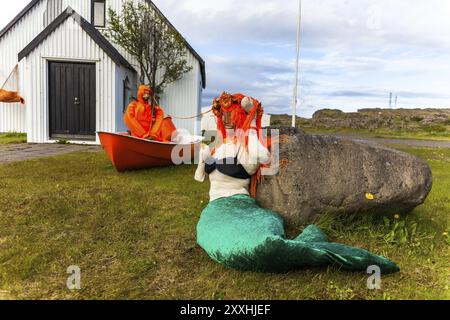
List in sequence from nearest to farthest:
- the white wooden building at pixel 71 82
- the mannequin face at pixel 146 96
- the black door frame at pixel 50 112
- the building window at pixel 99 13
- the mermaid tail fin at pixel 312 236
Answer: the mermaid tail fin at pixel 312 236
the mannequin face at pixel 146 96
the white wooden building at pixel 71 82
the black door frame at pixel 50 112
the building window at pixel 99 13

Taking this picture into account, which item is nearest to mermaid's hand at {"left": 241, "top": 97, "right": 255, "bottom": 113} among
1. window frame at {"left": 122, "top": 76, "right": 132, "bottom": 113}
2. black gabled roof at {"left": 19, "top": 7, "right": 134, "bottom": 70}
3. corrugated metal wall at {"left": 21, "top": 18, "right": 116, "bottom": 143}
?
corrugated metal wall at {"left": 21, "top": 18, "right": 116, "bottom": 143}

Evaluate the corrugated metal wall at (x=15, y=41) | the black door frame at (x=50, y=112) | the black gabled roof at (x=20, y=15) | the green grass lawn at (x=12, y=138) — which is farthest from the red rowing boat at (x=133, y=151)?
the black gabled roof at (x=20, y=15)

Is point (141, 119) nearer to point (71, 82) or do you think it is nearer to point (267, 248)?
point (267, 248)

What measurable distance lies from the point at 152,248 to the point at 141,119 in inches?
184

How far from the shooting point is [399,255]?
12.7ft

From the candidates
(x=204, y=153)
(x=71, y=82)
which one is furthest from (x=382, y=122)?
(x=204, y=153)

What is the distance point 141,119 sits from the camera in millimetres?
8172

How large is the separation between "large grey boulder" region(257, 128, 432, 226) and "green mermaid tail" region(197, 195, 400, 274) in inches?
19.8

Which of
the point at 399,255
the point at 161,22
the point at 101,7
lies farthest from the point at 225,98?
the point at 101,7

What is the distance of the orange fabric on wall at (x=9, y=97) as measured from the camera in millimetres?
15523

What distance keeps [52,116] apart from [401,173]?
12899 millimetres

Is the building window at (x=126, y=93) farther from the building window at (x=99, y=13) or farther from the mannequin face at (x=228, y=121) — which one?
the mannequin face at (x=228, y=121)

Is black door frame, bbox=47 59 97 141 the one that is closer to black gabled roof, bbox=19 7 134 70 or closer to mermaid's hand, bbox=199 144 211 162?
black gabled roof, bbox=19 7 134 70

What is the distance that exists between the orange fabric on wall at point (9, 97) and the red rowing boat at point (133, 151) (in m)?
10.2
